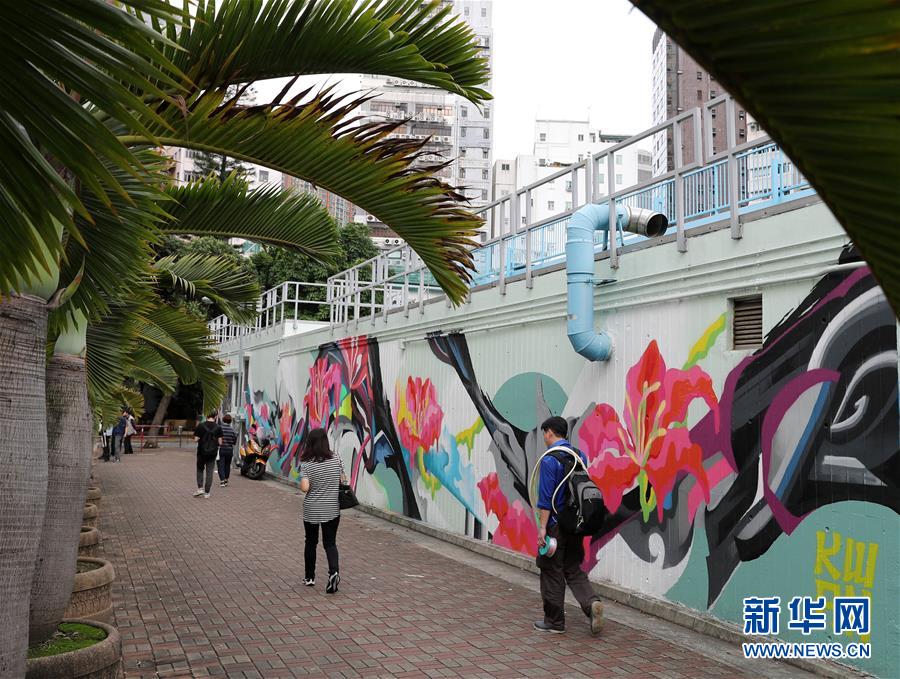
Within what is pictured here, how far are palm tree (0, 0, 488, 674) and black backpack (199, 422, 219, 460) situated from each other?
1217 cm

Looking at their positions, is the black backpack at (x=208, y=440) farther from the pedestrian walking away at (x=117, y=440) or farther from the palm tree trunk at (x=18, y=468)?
the palm tree trunk at (x=18, y=468)

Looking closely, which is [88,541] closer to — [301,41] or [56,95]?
[301,41]

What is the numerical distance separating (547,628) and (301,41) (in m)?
5.21

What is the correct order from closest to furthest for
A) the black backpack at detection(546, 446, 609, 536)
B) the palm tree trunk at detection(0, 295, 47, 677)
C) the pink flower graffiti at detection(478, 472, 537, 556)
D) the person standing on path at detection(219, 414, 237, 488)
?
the palm tree trunk at detection(0, 295, 47, 677) < the black backpack at detection(546, 446, 609, 536) < the pink flower graffiti at detection(478, 472, 537, 556) < the person standing on path at detection(219, 414, 237, 488)

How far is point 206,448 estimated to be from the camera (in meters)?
16.9

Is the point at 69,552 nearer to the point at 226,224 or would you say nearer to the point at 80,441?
the point at 80,441

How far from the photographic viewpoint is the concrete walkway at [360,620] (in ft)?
19.9

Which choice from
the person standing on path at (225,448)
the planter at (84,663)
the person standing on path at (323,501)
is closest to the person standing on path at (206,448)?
the person standing on path at (225,448)

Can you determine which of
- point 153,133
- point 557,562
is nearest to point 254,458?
point 557,562

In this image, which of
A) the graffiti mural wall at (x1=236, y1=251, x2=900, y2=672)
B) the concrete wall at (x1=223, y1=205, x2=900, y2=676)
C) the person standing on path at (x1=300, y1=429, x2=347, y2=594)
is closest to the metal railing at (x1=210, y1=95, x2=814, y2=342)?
the concrete wall at (x1=223, y1=205, x2=900, y2=676)

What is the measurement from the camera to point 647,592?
7.87 metres

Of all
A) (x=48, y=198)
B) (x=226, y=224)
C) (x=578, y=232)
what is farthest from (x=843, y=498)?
(x=48, y=198)

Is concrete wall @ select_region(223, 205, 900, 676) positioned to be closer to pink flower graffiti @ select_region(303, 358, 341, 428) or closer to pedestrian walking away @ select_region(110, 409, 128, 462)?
pink flower graffiti @ select_region(303, 358, 341, 428)

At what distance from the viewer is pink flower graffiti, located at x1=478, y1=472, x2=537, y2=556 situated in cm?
986
